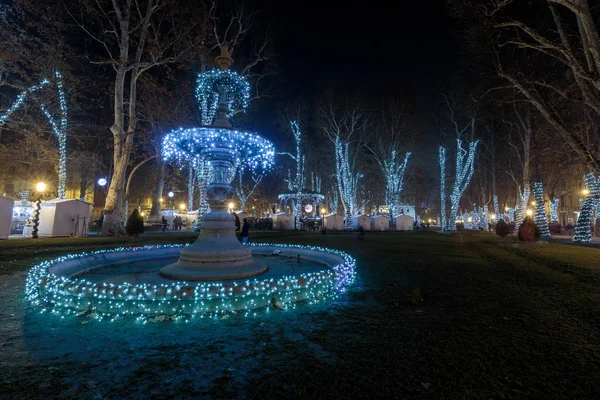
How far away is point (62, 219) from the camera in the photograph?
61.8ft

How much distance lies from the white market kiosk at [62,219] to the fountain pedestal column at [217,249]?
663 inches

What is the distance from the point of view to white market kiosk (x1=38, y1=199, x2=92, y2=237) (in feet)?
60.6

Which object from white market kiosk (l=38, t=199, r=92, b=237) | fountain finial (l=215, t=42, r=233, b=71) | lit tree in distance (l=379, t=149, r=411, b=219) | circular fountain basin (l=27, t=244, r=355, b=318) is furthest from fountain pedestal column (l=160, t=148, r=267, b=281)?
lit tree in distance (l=379, t=149, r=411, b=219)

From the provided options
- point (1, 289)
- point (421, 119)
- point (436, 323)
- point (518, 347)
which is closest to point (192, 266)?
point (1, 289)

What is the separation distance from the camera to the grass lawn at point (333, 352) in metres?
2.50

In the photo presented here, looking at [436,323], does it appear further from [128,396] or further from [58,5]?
[58,5]

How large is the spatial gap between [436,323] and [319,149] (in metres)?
42.7

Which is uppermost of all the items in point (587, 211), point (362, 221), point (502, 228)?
point (587, 211)

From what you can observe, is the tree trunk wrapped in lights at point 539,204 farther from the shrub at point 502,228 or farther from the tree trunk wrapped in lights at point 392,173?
the tree trunk wrapped in lights at point 392,173

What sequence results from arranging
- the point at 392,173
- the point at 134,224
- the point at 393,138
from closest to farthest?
1. the point at 134,224
2. the point at 393,138
3. the point at 392,173

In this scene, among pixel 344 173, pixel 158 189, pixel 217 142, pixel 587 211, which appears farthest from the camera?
pixel 344 173

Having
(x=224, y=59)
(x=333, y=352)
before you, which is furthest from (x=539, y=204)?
(x=333, y=352)

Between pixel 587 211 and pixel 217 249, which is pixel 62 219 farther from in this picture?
pixel 587 211

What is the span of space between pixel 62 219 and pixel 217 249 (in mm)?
17990
